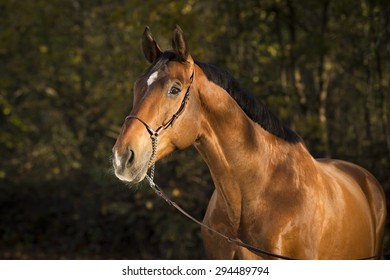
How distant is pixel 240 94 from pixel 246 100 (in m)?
0.06

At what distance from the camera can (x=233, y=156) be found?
13.1 ft

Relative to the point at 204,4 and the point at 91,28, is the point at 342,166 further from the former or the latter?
the point at 91,28

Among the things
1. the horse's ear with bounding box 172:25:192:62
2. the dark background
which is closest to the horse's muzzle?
the horse's ear with bounding box 172:25:192:62

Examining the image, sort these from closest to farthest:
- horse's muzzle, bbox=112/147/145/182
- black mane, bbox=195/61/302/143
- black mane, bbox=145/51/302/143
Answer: horse's muzzle, bbox=112/147/145/182 < black mane, bbox=145/51/302/143 < black mane, bbox=195/61/302/143

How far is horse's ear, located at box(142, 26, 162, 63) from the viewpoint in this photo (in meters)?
4.01


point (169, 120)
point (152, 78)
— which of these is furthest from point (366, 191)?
point (152, 78)

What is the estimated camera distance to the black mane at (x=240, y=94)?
390 centimetres

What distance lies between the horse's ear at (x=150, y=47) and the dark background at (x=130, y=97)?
11.4 feet

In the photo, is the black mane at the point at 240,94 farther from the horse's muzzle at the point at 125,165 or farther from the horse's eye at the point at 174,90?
the horse's muzzle at the point at 125,165

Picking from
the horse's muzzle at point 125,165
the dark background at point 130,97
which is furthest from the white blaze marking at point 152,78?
the dark background at point 130,97

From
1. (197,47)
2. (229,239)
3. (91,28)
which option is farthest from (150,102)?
(91,28)

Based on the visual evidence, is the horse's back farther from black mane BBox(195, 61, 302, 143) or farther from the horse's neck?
the horse's neck

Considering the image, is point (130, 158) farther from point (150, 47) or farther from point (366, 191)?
point (366, 191)

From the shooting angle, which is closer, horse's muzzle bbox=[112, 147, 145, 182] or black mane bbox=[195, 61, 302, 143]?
horse's muzzle bbox=[112, 147, 145, 182]
